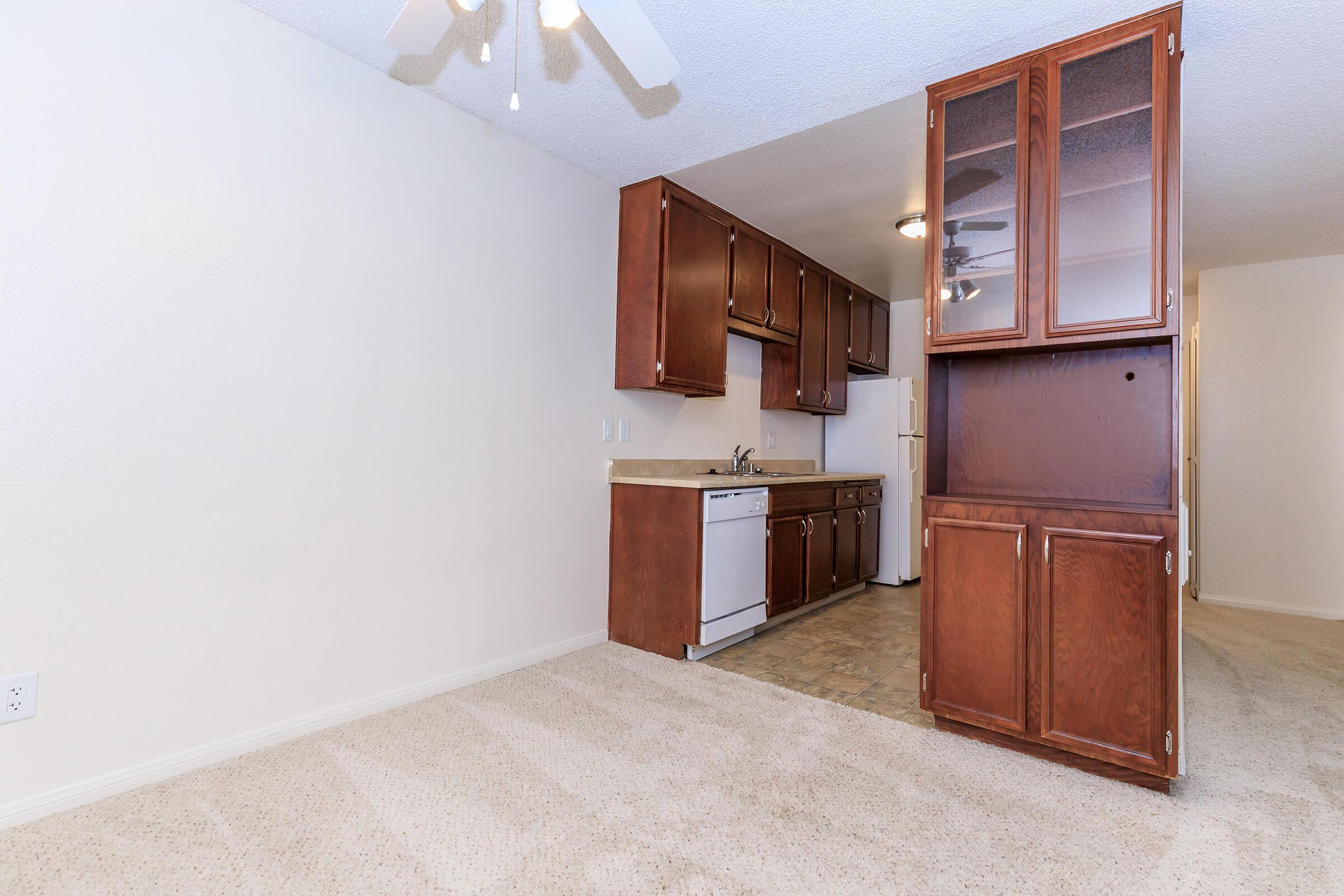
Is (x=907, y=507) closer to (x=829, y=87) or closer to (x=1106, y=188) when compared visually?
(x=1106, y=188)

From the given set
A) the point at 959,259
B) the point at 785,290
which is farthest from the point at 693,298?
the point at 959,259

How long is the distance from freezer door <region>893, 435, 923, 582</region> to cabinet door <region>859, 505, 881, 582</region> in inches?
6.6

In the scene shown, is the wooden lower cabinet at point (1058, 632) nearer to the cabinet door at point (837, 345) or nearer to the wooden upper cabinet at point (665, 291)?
the wooden upper cabinet at point (665, 291)

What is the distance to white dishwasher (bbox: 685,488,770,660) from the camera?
3.23 meters

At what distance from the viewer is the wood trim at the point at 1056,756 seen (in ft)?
6.70

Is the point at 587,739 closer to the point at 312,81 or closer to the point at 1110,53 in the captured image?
the point at 312,81

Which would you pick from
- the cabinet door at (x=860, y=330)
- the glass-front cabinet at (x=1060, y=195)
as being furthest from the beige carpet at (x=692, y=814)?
the cabinet door at (x=860, y=330)

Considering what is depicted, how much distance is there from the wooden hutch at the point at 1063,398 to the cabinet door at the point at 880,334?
294 centimetres

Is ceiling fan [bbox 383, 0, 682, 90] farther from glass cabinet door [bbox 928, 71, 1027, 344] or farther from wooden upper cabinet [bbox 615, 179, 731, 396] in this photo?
wooden upper cabinet [bbox 615, 179, 731, 396]

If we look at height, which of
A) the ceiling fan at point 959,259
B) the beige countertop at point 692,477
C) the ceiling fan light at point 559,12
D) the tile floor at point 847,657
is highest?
the ceiling fan light at point 559,12

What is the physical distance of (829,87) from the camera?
100 inches

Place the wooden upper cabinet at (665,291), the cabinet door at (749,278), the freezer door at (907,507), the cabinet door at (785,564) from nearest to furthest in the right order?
the wooden upper cabinet at (665,291)
the cabinet door at (785,564)
the cabinet door at (749,278)
the freezer door at (907,507)

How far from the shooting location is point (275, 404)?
2268mm

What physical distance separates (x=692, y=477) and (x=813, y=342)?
1.44 metres
